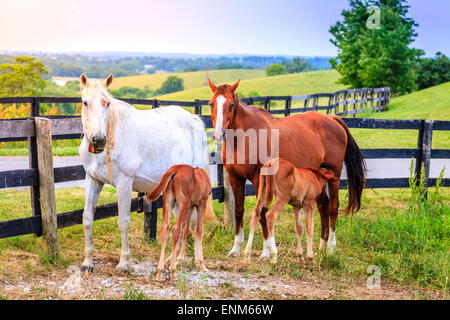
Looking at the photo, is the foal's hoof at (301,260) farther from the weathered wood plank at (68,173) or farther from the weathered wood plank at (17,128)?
the weathered wood plank at (17,128)

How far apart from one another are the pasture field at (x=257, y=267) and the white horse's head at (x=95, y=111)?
1.32m

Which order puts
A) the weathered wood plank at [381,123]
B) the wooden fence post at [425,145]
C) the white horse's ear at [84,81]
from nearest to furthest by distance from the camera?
the white horse's ear at [84,81]
the weathered wood plank at [381,123]
the wooden fence post at [425,145]

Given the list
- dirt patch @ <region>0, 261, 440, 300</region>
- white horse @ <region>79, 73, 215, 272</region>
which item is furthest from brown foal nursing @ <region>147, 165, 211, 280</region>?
white horse @ <region>79, 73, 215, 272</region>

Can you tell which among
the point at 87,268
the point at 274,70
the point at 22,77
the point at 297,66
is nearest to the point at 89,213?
the point at 87,268

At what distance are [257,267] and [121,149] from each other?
74.6 inches

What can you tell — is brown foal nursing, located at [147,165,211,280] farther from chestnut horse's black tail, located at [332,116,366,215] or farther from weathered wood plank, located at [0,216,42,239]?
chestnut horse's black tail, located at [332,116,366,215]

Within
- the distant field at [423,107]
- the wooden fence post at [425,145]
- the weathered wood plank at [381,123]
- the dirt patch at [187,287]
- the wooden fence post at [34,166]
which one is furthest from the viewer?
the distant field at [423,107]

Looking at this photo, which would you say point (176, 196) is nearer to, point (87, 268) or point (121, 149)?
point (121, 149)

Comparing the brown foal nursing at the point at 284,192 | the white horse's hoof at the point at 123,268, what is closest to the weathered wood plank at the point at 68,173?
the white horse's hoof at the point at 123,268

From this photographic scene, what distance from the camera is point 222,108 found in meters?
4.88

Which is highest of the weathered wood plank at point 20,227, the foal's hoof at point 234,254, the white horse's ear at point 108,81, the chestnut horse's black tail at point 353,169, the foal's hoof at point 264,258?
the white horse's ear at point 108,81

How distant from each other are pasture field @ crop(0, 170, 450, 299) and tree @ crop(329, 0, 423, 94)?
27417mm

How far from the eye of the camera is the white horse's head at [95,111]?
14.0ft
